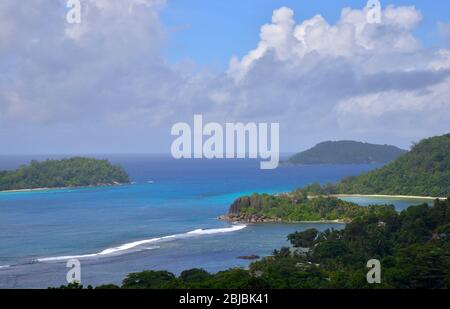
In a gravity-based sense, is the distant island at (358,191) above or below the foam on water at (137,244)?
above

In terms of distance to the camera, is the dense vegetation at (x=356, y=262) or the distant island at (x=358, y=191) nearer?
the dense vegetation at (x=356, y=262)

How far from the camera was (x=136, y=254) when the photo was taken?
65.2ft

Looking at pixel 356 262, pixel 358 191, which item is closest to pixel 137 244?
pixel 356 262

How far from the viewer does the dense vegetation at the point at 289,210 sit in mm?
30953

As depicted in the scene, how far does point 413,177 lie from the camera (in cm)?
4572

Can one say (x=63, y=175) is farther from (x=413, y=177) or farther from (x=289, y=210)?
(x=289, y=210)

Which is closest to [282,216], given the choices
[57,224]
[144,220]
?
[144,220]

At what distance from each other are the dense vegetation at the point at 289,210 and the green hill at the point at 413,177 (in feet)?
45.7

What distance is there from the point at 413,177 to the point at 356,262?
32.6 meters

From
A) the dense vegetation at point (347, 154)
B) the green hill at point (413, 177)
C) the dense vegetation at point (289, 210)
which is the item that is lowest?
the dense vegetation at point (289, 210)

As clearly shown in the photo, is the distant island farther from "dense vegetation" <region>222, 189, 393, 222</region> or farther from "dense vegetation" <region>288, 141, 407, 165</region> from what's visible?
"dense vegetation" <region>288, 141, 407, 165</region>

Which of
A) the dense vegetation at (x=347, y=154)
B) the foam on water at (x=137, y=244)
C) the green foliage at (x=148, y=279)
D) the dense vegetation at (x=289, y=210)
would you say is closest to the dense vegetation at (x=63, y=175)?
the dense vegetation at (x=289, y=210)

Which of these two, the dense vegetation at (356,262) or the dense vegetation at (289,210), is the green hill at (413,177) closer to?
the dense vegetation at (289,210)

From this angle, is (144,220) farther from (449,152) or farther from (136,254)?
(449,152)
